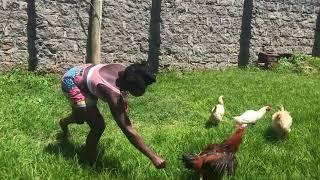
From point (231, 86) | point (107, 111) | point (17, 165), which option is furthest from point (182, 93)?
point (17, 165)

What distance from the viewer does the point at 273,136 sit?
19.4ft

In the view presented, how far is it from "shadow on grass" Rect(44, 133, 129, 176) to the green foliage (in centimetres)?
689

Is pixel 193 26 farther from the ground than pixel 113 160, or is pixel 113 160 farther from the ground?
pixel 193 26

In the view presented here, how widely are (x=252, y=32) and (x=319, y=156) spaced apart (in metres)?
6.69

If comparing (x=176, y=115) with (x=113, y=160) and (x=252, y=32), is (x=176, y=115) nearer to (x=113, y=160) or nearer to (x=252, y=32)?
(x=113, y=160)

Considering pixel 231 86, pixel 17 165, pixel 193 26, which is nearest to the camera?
pixel 17 165

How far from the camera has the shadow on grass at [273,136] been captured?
5.79 meters

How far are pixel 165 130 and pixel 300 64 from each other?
624 centimetres

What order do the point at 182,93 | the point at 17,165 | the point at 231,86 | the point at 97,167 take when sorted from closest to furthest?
the point at 17,165, the point at 97,167, the point at 182,93, the point at 231,86

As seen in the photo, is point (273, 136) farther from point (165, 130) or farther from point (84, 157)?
point (84, 157)

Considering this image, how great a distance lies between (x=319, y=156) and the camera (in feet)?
16.8

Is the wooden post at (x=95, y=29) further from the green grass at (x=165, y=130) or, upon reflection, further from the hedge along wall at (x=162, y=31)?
the green grass at (x=165, y=130)

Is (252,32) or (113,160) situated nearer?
(113,160)

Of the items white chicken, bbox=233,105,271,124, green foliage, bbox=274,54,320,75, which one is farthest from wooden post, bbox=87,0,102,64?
green foliage, bbox=274,54,320,75
